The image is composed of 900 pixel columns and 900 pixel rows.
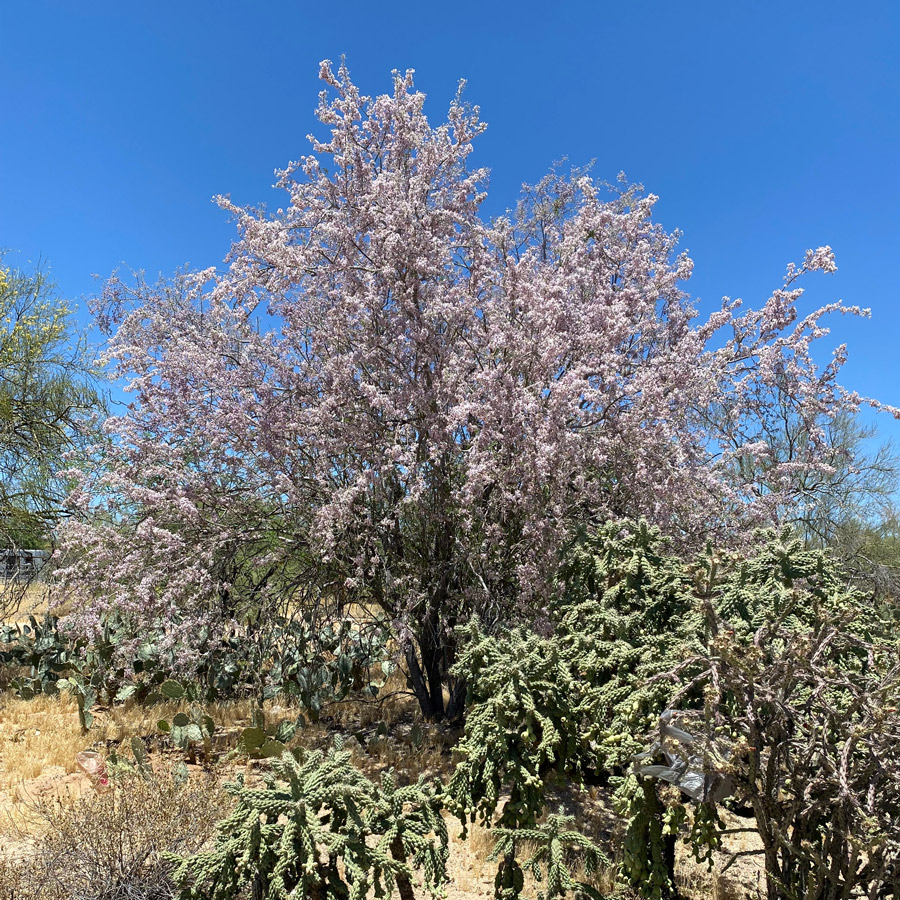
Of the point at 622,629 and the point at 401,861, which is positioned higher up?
the point at 622,629

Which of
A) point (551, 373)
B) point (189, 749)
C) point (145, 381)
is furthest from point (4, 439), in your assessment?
point (551, 373)

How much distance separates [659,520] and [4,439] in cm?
943

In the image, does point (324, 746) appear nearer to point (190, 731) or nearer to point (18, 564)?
point (190, 731)

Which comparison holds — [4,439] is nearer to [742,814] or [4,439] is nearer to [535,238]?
[535,238]

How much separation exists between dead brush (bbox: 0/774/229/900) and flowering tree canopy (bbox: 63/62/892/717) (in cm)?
162

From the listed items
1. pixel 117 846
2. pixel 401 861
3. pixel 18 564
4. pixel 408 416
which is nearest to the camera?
pixel 401 861

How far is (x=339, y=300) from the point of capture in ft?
19.0

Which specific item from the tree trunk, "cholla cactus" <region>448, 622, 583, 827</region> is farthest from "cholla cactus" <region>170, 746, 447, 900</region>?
"cholla cactus" <region>448, 622, 583, 827</region>

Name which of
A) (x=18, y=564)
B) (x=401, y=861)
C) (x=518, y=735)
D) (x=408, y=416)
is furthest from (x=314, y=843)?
(x=18, y=564)

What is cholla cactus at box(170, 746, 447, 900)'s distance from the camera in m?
2.60

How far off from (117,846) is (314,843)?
1.64 metres

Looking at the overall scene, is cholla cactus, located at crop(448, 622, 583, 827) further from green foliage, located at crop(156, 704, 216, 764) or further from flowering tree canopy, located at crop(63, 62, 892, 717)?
green foliage, located at crop(156, 704, 216, 764)

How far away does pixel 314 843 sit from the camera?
103 inches

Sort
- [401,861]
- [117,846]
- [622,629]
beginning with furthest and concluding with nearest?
[117,846], [622,629], [401,861]
